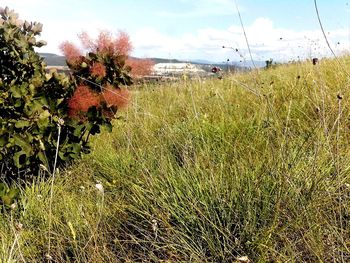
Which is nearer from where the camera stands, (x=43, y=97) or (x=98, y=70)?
(x=43, y=97)

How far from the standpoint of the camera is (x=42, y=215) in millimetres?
2756

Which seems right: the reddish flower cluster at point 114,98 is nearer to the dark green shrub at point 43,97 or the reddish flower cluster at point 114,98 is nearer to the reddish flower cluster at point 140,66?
the dark green shrub at point 43,97

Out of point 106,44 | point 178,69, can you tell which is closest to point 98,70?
point 106,44

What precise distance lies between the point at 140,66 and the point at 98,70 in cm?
44

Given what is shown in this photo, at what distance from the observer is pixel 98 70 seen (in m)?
3.37

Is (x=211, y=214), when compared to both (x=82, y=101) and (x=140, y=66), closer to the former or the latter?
(x=82, y=101)

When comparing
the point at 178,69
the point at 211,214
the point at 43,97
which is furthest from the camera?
the point at 178,69

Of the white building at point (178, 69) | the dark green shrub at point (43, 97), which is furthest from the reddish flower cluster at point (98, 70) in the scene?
the white building at point (178, 69)

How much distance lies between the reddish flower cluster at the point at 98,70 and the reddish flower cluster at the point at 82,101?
4.7 inches

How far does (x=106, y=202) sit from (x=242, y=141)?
1.09 metres

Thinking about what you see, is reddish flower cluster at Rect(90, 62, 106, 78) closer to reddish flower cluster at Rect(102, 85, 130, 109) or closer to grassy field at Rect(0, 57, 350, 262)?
reddish flower cluster at Rect(102, 85, 130, 109)

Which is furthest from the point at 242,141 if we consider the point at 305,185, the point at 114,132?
the point at 114,132

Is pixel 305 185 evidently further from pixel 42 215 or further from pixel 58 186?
pixel 58 186

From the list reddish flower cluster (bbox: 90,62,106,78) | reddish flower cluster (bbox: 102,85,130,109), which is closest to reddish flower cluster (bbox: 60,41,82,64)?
reddish flower cluster (bbox: 90,62,106,78)
